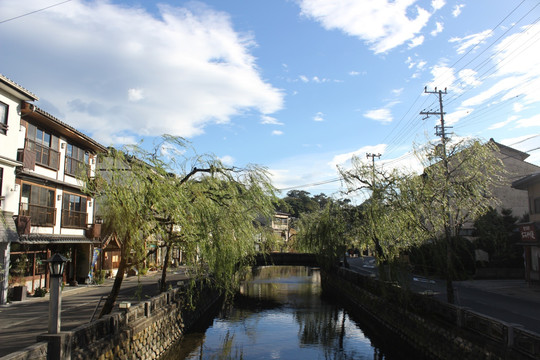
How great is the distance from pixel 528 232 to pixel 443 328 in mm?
15219

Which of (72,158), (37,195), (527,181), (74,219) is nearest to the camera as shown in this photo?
(37,195)

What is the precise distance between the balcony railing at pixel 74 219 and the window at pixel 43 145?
3.20m

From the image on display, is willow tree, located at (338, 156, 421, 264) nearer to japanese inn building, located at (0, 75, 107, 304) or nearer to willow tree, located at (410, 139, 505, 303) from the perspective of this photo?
willow tree, located at (410, 139, 505, 303)

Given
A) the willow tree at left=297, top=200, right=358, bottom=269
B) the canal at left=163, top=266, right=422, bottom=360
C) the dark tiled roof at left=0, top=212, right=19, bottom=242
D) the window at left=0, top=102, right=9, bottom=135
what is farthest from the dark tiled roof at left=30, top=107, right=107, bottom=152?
the willow tree at left=297, top=200, right=358, bottom=269

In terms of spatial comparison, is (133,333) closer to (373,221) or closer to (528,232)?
(373,221)

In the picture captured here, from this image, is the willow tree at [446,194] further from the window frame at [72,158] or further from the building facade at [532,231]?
the window frame at [72,158]

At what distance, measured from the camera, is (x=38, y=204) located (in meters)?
21.1

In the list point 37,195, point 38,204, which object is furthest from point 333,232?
point 37,195

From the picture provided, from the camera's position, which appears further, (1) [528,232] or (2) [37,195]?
(1) [528,232]

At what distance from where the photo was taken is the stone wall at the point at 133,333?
868 cm

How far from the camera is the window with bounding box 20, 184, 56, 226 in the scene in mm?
20016

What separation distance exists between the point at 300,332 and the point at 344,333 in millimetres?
2302

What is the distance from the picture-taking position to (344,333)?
20.1 meters

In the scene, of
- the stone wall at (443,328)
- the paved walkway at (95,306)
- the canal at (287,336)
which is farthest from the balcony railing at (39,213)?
the stone wall at (443,328)
